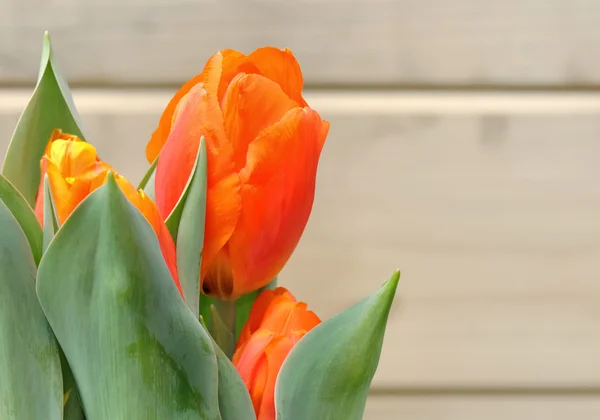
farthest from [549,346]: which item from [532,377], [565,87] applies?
[565,87]

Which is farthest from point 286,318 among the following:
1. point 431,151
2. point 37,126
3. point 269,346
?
point 431,151

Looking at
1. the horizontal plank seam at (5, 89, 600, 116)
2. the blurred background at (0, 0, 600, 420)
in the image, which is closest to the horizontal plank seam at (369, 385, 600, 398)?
the blurred background at (0, 0, 600, 420)

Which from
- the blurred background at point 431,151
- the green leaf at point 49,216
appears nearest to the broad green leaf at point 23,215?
the green leaf at point 49,216

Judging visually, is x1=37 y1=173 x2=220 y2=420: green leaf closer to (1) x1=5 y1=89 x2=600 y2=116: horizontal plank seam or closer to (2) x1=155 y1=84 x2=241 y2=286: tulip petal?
(2) x1=155 y1=84 x2=241 y2=286: tulip petal

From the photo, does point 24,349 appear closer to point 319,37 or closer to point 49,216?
point 49,216

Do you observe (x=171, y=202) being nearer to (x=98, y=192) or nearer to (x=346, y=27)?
(x=98, y=192)
